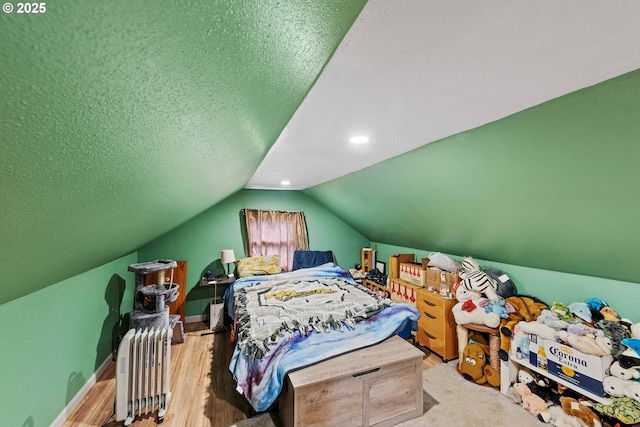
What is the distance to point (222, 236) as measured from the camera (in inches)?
161

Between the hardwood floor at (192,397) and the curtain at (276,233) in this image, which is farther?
the curtain at (276,233)

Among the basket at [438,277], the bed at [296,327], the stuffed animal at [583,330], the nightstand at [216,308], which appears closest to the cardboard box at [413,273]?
the basket at [438,277]

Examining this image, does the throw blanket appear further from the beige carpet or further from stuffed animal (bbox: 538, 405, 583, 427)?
stuffed animal (bbox: 538, 405, 583, 427)

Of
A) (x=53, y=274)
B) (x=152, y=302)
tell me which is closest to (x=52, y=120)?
(x=53, y=274)

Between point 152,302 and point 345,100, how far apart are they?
296 centimetres

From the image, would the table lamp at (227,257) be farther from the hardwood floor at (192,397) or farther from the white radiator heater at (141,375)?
the white radiator heater at (141,375)

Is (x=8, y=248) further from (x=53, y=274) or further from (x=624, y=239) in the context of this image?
(x=624, y=239)

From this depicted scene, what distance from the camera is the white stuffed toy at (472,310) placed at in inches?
93.9

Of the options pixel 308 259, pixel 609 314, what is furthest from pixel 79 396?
pixel 609 314

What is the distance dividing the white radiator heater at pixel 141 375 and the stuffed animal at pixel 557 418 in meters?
2.87

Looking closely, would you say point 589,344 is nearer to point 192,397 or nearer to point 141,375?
point 192,397

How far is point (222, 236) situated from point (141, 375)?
2.34 metres

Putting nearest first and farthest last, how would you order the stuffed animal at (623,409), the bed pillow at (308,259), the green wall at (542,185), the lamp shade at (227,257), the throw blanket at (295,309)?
the green wall at (542,185)
the stuffed animal at (623,409)
the throw blanket at (295,309)
the lamp shade at (227,257)
the bed pillow at (308,259)

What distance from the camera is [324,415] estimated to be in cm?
176
